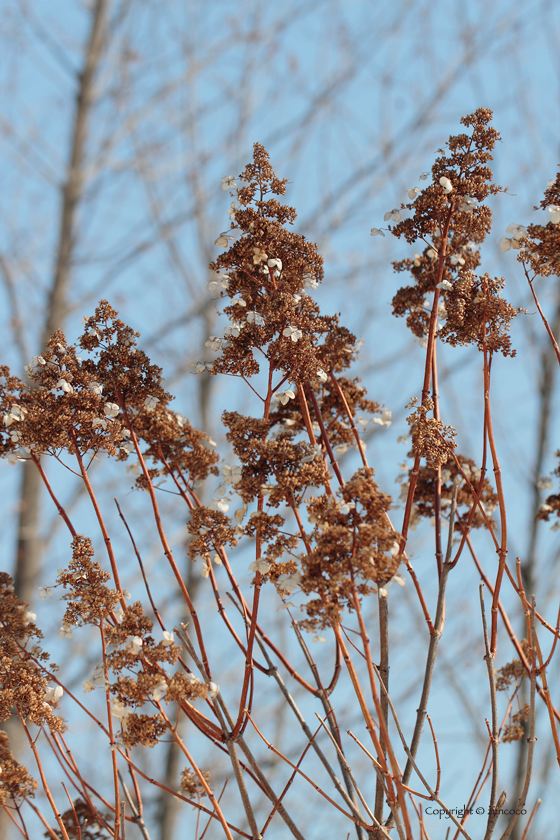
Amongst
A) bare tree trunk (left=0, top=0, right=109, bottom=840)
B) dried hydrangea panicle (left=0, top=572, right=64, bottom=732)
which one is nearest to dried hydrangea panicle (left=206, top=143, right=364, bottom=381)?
dried hydrangea panicle (left=0, top=572, right=64, bottom=732)

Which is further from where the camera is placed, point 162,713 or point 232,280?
point 232,280

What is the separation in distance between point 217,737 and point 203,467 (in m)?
0.43

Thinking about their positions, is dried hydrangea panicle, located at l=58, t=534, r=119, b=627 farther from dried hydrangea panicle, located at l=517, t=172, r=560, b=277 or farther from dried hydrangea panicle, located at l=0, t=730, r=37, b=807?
dried hydrangea panicle, located at l=517, t=172, r=560, b=277

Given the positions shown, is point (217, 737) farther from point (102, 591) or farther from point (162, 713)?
point (102, 591)

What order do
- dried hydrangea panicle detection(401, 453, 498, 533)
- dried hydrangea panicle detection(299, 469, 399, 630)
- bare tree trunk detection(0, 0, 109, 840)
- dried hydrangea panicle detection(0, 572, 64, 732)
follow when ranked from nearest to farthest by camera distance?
dried hydrangea panicle detection(299, 469, 399, 630) → dried hydrangea panicle detection(0, 572, 64, 732) → dried hydrangea panicle detection(401, 453, 498, 533) → bare tree trunk detection(0, 0, 109, 840)

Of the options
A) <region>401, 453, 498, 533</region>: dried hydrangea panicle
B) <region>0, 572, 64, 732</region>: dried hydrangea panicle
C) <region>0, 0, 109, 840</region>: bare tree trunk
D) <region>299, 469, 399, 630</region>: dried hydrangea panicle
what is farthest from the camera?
<region>0, 0, 109, 840</region>: bare tree trunk

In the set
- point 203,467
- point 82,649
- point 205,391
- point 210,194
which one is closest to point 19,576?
point 82,649

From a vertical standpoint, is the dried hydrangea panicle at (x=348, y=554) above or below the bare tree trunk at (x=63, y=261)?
below

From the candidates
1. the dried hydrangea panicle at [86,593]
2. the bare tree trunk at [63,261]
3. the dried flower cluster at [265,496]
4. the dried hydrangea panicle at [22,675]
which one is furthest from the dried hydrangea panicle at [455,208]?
the bare tree trunk at [63,261]

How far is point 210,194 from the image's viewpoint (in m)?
7.21

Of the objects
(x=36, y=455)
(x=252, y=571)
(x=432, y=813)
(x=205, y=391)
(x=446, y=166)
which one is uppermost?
(x=205, y=391)

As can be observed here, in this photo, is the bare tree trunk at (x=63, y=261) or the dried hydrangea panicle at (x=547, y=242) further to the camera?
the bare tree trunk at (x=63, y=261)

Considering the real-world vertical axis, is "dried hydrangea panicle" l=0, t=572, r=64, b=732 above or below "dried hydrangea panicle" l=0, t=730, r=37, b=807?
above

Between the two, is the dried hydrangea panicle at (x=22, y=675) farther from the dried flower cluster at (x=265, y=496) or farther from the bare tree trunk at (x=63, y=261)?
the bare tree trunk at (x=63, y=261)
